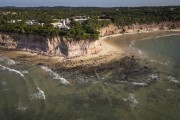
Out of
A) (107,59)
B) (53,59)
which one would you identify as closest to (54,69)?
(53,59)

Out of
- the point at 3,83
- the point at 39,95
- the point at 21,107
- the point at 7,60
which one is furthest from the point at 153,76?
the point at 7,60

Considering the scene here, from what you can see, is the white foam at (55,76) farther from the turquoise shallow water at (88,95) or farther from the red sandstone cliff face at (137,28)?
the red sandstone cliff face at (137,28)

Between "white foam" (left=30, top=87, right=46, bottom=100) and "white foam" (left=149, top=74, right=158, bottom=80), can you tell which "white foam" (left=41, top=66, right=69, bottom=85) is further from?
"white foam" (left=149, top=74, right=158, bottom=80)

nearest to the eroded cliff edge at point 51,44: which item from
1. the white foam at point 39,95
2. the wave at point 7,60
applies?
the wave at point 7,60

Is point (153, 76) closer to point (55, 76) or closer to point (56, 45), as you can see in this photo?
point (55, 76)

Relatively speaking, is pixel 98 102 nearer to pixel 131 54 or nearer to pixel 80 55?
pixel 80 55

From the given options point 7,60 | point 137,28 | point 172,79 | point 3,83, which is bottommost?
point 7,60

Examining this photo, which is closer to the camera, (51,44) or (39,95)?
(39,95)
